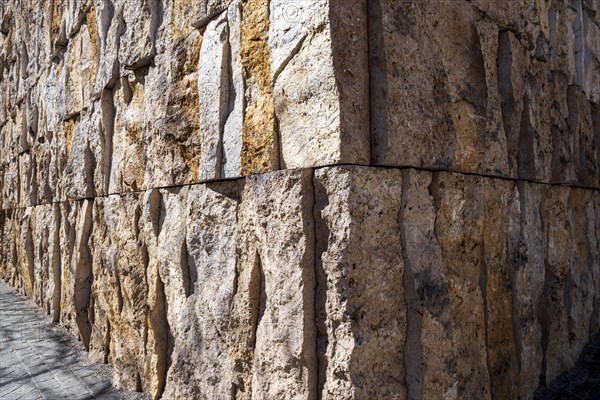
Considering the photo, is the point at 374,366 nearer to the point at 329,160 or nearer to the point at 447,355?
the point at 447,355

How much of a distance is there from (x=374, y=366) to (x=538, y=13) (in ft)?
6.91

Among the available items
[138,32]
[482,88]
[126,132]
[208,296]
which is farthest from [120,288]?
[482,88]

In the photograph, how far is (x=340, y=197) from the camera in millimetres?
1383

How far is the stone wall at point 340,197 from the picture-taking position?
4.70ft

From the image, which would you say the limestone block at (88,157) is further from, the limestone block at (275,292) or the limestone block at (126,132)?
the limestone block at (275,292)

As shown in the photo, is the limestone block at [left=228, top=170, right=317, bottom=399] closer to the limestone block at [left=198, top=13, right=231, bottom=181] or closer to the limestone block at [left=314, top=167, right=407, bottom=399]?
the limestone block at [left=314, top=167, right=407, bottom=399]

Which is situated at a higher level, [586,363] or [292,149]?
[292,149]

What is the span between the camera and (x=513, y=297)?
206 cm

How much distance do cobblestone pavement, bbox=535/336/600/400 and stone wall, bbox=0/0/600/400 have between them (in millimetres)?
70

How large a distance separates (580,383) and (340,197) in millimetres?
1863

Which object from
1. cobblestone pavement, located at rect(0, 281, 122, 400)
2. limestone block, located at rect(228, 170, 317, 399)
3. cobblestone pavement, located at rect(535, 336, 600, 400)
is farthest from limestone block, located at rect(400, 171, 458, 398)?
cobblestone pavement, located at rect(0, 281, 122, 400)

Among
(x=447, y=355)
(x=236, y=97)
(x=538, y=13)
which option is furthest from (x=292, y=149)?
(x=538, y=13)

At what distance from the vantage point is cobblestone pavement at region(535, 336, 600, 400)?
2.20 m

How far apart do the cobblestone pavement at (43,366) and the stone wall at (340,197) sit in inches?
6.3
